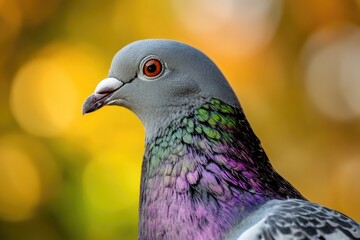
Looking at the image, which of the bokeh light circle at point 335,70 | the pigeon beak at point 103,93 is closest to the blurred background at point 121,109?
the bokeh light circle at point 335,70

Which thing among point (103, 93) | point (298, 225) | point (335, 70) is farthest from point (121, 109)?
point (298, 225)

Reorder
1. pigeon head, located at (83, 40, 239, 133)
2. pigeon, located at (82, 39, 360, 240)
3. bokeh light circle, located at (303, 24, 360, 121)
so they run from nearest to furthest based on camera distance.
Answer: pigeon, located at (82, 39, 360, 240), pigeon head, located at (83, 40, 239, 133), bokeh light circle, located at (303, 24, 360, 121)

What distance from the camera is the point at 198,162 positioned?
3045 mm

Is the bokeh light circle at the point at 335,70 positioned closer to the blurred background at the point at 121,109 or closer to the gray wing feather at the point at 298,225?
the blurred background at the point at 121,109

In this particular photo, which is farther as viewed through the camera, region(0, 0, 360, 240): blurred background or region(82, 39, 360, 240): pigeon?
region(0, 0, 360, 240): blurred background

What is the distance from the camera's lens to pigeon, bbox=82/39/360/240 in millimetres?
2863

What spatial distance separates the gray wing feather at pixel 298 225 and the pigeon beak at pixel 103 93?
899mm

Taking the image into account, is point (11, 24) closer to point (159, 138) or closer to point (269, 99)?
point (269, 99)

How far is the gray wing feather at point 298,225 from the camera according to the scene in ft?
9.04

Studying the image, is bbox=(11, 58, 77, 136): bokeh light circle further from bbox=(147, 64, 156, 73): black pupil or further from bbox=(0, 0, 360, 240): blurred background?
bbox=(147, 64, 156, 73): black pupil

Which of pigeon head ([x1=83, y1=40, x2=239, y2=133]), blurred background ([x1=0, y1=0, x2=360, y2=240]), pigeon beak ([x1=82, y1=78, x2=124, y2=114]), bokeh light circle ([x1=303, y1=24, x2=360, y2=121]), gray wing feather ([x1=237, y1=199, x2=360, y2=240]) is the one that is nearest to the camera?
gray wing feather ([x1=237, y1=199, x2=360, y2=240])

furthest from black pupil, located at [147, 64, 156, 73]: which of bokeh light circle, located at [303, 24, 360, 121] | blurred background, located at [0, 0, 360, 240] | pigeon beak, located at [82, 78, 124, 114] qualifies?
bokeh light circle, located at [303, 24, 360, 121]

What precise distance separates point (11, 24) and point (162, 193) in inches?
265

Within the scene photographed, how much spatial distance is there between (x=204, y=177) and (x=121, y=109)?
597 cm
